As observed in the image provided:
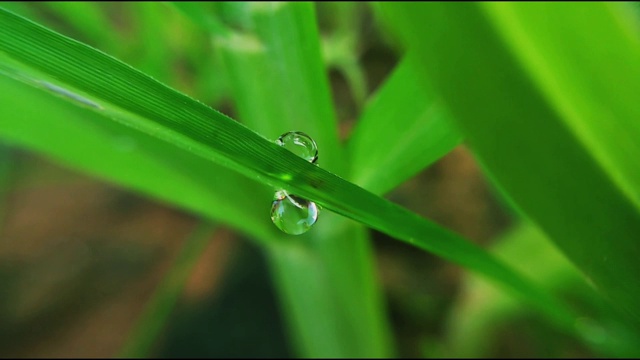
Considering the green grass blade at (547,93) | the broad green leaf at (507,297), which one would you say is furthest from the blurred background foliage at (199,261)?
the green grass blade at (547,93)

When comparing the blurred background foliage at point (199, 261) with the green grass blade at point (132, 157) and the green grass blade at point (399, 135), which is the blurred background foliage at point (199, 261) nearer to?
the green grass blade at point (132, 157)

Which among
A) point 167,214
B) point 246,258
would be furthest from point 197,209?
point 167,214

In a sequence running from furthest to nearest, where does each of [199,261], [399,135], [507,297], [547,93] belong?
[199,261] < [507,297] < [399,135] < [547,93]

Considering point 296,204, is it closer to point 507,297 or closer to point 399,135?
point 399,135

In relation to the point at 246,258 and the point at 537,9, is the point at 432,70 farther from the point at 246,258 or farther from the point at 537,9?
the point at 246,258

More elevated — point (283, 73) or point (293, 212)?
point (283, 73)

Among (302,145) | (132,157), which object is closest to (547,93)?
(302,145)
